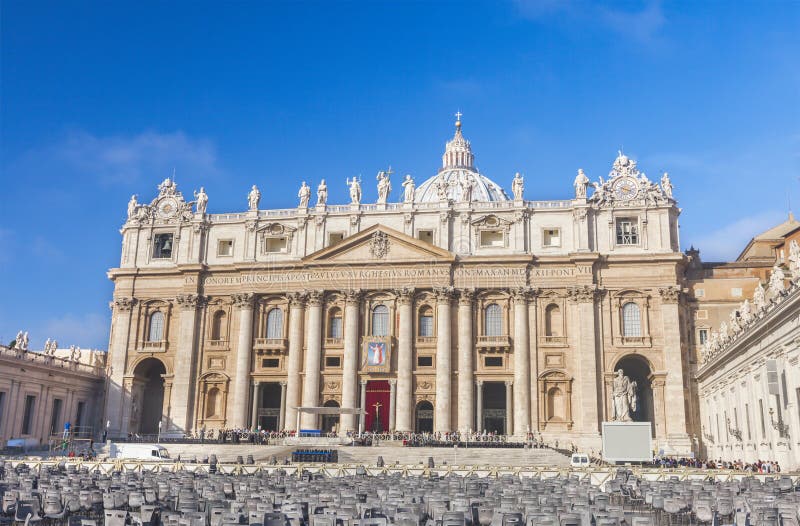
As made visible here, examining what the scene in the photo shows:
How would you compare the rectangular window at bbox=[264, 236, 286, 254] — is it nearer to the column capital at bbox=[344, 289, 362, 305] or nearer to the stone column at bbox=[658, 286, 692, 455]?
the column capital at bbox=[344, 289, 362, 305]

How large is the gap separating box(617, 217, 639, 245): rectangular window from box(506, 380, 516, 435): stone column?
15.7 metres

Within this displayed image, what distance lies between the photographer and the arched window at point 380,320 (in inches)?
2721

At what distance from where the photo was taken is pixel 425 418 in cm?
6712

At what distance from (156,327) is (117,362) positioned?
464 cm


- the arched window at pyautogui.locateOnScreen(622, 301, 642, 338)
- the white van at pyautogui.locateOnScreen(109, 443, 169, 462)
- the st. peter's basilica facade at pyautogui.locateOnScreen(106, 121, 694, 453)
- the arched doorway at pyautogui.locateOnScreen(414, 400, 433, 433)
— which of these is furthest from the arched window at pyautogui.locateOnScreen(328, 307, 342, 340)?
the arched window at pyautogui.locateOnScreen(622, 301, 642, 338)

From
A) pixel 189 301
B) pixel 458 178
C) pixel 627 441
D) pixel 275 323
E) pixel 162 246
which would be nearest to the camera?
pixel 627 441

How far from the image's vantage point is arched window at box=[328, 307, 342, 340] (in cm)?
6994

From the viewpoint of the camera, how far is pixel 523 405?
212ft

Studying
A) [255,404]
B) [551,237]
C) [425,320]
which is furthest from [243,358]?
[551,237]

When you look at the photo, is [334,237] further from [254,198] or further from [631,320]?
[631,320]

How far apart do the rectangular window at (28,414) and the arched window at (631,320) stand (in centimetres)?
4888

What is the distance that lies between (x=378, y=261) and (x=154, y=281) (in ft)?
72.1

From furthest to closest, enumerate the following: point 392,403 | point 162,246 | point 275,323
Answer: point 162,246 < point 275,323 < point 392,403

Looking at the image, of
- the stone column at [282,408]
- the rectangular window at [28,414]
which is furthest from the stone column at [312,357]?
the rectangular window at [28,414]
